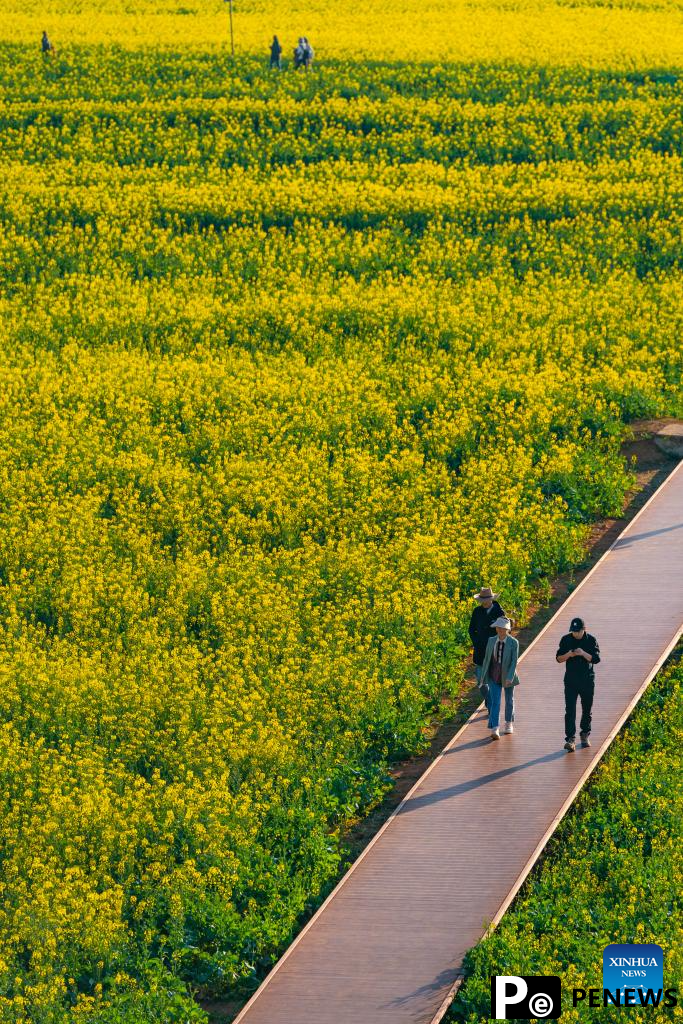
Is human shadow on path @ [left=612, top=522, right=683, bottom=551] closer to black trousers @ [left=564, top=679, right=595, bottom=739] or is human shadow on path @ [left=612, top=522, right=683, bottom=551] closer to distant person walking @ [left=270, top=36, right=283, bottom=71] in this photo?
black trousers @ [left=564, top=679, right=595, bottom=739]

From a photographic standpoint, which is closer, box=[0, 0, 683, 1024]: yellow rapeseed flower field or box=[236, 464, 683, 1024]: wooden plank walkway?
box=[236, 464, 683, 1024]: wooden plank walkway

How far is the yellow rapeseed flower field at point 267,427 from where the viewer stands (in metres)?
12.9

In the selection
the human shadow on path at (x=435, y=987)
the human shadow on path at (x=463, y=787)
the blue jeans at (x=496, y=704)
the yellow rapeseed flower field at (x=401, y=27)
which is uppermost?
the yellow rapeseed flower field at (x=401, y=27)

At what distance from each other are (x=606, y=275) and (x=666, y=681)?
1703cm

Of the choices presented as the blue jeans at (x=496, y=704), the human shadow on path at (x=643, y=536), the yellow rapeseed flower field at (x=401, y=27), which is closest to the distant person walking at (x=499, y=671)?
the blue jeans at (x=496, y=704)

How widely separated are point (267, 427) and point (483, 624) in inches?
392

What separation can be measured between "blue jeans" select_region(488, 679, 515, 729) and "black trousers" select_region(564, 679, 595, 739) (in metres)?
0.58

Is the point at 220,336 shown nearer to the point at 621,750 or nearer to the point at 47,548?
the point at 47,548

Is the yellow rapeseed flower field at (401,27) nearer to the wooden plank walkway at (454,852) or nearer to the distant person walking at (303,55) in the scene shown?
the distant person walking at (303,55)

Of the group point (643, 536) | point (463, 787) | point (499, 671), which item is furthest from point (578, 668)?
point (643, 536)

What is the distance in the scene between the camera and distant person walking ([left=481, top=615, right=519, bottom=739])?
1374 centimetres

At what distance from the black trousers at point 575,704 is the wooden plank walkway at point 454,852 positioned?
25 centimetres


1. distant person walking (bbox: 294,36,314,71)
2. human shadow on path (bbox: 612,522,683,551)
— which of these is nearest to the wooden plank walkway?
human shadow on path (bbox: 612,522,683,551)

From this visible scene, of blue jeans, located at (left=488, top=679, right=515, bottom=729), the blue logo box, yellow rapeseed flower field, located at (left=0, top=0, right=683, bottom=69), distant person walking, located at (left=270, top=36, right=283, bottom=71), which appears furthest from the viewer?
yellow rapeseed flower field, located at (left=0, top=0, right=683, bottom=69)
